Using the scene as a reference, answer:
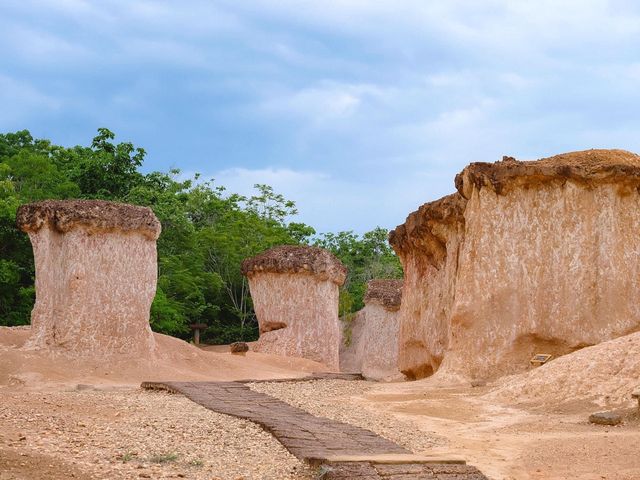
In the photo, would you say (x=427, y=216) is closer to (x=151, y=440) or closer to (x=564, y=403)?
(x=564, y=403)

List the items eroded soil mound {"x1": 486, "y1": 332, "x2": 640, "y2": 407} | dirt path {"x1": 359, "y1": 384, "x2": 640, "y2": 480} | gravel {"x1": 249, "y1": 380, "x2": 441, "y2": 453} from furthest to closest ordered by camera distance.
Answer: eroded soil mound {"x1": 486, "y1": 332, "x2": 640, "y2": 407}
gravel {"x1": 249, "y1": 380, "x2": 441, "y2": 453}
dirt path {"x1": 359, "y1": 384, "x2": 640, "y2": 480}

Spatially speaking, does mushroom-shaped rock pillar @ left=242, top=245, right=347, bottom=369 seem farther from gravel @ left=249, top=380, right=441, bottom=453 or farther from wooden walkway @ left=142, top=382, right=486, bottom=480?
Answer: wooden walkway @ left=142, top=382, right=486, bottom=480

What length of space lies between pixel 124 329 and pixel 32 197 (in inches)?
399

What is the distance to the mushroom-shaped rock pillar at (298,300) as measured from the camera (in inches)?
945

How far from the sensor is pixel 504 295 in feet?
47.4

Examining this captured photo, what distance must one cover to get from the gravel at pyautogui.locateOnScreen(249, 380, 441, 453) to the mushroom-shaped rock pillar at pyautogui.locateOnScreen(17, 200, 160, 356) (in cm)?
324

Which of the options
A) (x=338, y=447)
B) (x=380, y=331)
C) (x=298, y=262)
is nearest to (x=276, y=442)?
(x=338, y=447)

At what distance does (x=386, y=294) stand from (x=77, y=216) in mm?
12896

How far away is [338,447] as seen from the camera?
23.8 ft

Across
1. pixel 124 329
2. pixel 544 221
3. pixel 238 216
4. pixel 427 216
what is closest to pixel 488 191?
pixel 544 221

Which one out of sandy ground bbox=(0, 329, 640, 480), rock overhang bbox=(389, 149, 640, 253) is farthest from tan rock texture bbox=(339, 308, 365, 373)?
sandy ground bbox=(0, 329, 640, 480)

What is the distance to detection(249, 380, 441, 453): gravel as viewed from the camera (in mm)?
8227

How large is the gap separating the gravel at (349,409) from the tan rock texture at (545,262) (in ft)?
7.87

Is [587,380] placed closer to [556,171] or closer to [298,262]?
[556,171]
